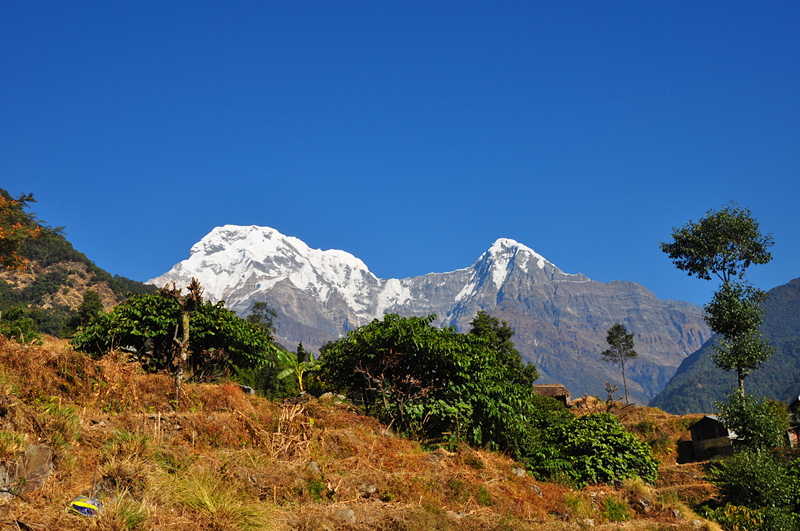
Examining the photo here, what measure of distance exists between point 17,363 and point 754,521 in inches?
648

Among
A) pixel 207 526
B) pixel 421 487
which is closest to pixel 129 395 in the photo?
pixel 207 526

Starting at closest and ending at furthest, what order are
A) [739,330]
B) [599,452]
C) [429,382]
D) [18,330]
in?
[429,382]
[599,452]
[18,330]
[739,330]

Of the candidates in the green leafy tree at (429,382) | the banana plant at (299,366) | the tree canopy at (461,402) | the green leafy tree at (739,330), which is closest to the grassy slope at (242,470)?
the tree canopy at (461,402)

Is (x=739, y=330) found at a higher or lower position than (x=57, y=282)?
lower

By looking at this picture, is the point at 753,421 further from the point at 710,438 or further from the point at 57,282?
the point at 57,282

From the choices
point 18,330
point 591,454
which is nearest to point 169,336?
point 18,330

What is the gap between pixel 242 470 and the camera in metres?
9.17

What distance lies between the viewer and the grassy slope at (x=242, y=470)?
7.63 meters

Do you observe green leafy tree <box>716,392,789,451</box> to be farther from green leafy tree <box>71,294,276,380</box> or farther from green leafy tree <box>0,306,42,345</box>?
green leafy tree <box>0,306,42,345</box>

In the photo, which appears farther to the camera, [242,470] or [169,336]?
[169,336]

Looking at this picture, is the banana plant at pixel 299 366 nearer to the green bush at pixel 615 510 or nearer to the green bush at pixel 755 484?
the green bush at pixel 615 510

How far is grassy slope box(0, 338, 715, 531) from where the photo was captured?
7629 mm

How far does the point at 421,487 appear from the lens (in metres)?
10.6

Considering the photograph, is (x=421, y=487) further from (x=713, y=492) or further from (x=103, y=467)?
(x=713, y=492)
